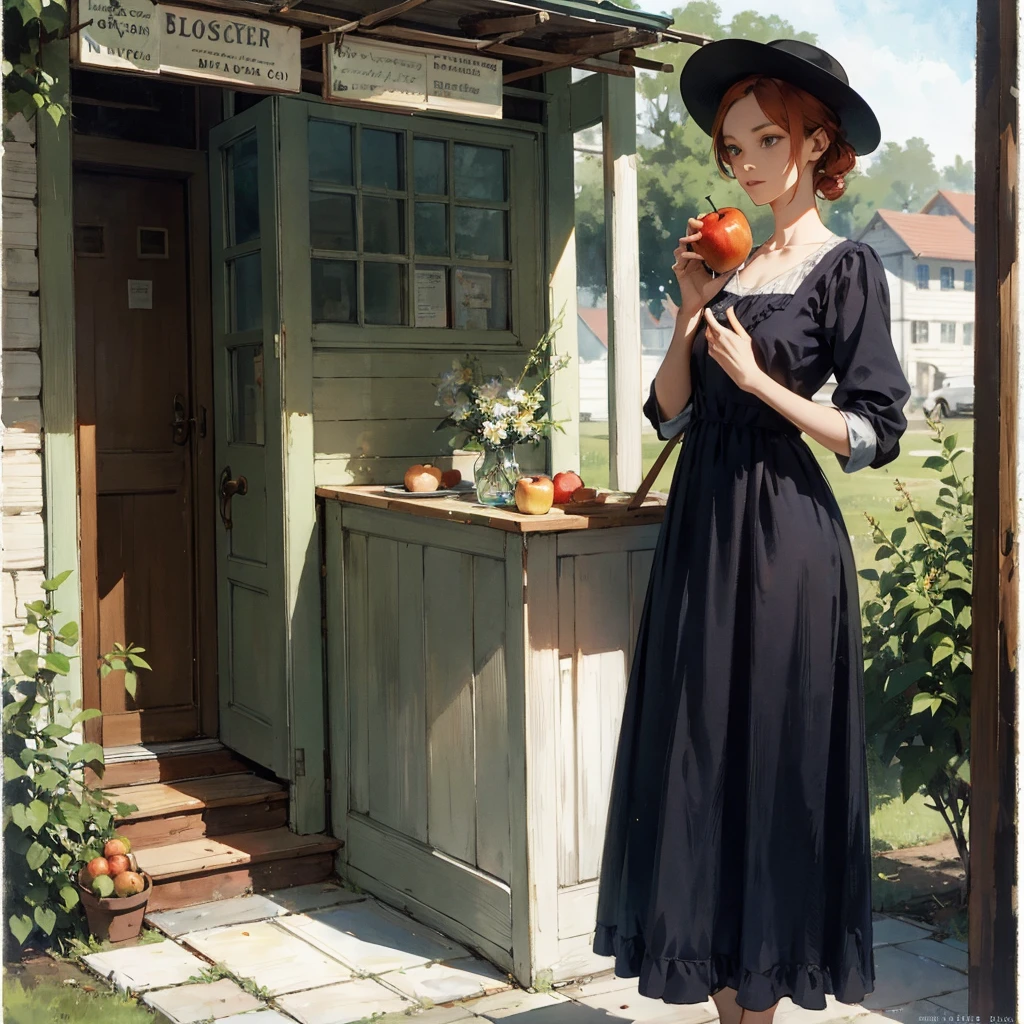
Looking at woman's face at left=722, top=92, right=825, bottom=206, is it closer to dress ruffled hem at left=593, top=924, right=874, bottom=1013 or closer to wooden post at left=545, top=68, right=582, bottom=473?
dress ruffled hem at left=593, top=924, right=874, bottom=1013

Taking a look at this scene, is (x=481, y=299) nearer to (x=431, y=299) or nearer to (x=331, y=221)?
(x=431, y=299)

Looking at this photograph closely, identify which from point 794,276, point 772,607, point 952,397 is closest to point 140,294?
point 794,276

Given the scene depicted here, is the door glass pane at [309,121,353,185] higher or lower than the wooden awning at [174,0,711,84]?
lower

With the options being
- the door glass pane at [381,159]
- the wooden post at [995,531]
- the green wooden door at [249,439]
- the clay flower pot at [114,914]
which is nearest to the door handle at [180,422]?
the green wooden door at [249,439]

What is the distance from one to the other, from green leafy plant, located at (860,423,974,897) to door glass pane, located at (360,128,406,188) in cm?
213

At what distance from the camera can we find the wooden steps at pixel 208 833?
4.33 meters

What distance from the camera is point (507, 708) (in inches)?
144

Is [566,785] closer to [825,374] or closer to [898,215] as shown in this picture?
[825,374]

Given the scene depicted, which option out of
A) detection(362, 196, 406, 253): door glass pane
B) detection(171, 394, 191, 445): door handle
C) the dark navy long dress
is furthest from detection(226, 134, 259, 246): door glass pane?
the dark navy long dress

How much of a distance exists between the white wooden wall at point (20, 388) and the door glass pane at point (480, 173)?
1.58 meters

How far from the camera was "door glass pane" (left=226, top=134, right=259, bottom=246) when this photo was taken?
460 cm

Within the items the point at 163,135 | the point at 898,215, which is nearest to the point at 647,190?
the point at 898,215

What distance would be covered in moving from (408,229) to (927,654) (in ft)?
7.85

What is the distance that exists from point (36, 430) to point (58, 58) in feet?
3.74
